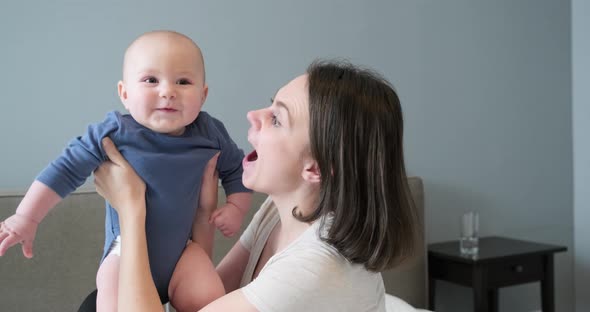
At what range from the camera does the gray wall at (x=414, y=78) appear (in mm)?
2521

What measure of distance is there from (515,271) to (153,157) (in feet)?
7.93

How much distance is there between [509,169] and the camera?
149 inches

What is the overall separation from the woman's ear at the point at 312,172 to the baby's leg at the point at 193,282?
0.89 ft

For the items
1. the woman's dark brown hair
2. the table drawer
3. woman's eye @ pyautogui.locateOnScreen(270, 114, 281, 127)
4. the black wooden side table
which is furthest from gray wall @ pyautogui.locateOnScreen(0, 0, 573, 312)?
the woman's dark brown hair

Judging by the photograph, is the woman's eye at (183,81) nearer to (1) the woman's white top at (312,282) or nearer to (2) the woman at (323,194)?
(2) the woman at (323,194)

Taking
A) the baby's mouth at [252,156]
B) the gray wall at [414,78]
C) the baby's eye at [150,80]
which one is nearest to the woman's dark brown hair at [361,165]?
the baby's mouth at [252,156]

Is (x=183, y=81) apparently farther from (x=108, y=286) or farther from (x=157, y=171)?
(x=108, y=286)

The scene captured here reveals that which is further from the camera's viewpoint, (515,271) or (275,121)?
(515,271)

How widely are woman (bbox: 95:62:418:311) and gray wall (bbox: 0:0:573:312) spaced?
1.39m

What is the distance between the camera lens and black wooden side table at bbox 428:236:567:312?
302cm

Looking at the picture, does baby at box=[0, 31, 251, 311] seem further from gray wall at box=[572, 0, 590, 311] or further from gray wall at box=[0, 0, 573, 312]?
gray wall at box=[572, 0, 590, 311]

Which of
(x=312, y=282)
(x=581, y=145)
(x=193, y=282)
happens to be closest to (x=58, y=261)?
(x=193, y=282)

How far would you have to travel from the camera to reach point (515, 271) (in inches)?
125

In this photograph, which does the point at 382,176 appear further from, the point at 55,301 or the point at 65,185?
the point at 55,301
